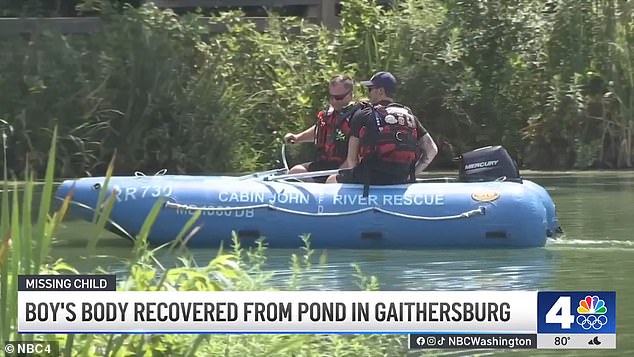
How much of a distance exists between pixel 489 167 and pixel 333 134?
1.17 metres

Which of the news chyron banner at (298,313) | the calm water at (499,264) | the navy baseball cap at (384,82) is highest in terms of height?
the navy baseball cap at (384,82)

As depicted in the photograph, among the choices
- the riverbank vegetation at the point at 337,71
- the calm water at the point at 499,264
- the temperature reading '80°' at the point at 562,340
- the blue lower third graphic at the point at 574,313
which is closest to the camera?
the blue lower third graphic at the point at 574,313

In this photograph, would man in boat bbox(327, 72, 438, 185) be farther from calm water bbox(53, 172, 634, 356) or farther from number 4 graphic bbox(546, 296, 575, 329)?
number 4 graphic bbox(546, 296, 575, 329)

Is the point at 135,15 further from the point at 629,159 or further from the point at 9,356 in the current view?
the point at 9,356

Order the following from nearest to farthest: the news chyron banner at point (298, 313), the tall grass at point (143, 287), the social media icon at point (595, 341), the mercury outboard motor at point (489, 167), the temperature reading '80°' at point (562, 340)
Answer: the tall grass at point (143, 287)
the news chyron banner at point (298, 313)
the temperature reading '80°' at point (562, 340)
the social media icon at point (595, 341)
the mercury outboard motor at point (489, 167)

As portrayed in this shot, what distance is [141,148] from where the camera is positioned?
1702cm

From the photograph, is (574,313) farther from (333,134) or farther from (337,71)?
(337,71)

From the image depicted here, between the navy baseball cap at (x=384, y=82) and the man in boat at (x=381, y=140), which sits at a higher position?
the navy baseball cap at (x=384, y=82)

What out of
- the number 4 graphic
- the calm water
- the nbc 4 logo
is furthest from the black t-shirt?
the number 4 graphic

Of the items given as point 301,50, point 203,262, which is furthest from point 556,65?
point 203,262

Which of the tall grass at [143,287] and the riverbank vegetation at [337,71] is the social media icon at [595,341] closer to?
the tall grass at [143,287]

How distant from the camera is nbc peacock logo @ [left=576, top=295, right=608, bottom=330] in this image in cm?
459

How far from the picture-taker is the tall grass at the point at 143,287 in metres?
3.83

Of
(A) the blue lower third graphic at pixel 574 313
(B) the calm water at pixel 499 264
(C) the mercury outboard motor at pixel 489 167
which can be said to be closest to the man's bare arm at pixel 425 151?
(C) the mercury outboard motor at pixel 489 167
